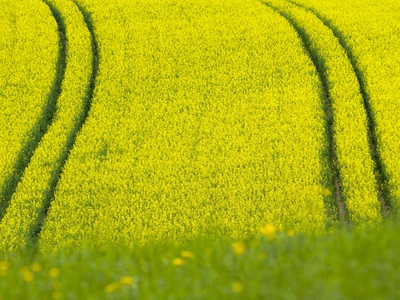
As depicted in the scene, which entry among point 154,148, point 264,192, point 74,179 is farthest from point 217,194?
point 74,179

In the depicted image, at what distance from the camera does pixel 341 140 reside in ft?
37.6

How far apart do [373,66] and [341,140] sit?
3.14 meters

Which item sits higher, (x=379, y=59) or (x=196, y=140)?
(x=379, y=59)

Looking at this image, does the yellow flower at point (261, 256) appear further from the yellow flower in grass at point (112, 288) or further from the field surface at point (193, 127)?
the yellow flower in grass at point (112, 288)

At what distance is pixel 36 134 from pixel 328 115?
5.76m

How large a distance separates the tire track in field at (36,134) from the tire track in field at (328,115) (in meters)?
5.47

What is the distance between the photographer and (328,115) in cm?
1243

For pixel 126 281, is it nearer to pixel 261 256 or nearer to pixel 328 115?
pixel 261 256

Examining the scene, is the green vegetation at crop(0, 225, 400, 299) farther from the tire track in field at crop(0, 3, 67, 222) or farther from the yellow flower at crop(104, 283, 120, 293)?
the tire track in field at crop(0, 3, 67, 222)

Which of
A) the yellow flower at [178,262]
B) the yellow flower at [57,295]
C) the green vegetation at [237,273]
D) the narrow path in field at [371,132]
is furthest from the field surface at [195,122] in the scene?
the yellow flower at [57,295]

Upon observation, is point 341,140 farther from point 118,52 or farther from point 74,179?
point 118,52

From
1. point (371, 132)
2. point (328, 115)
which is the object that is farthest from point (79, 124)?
point (371, 132)

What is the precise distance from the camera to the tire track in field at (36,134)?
11.1 metres

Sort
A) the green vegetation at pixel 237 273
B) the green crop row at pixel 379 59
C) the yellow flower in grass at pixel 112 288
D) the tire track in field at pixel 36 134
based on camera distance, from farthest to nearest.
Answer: the tire track in field at pixel 36 134 < the green crop row at pixel 379 59 < the yellow flower in grass at pixel 112 288 < the green vegetation at pixel 237 273
